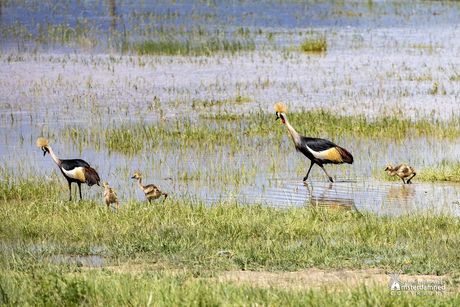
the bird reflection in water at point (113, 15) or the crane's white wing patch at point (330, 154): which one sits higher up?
the bird reflection in water at point (113, 15)

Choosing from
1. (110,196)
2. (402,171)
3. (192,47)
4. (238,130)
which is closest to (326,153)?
(402,171)

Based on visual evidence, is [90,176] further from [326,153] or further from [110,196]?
[326,153]

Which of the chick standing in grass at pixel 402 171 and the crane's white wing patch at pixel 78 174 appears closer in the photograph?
the crane's white wing patch at pixel 78 174

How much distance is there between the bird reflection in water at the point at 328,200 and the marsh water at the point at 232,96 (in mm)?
41

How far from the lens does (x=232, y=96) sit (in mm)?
19000

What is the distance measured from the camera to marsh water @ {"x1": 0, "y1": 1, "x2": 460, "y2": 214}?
1077cm

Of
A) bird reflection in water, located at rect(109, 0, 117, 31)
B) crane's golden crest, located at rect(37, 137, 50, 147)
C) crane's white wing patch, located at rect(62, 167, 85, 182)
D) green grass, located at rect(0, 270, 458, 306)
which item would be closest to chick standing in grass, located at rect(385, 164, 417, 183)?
crane's white wing patch, located at rect(62, 167, 85, 182)

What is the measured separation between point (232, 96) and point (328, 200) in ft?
30.9

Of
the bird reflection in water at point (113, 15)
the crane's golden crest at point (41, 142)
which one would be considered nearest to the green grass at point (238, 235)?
the crane's golden crest at point (41, 142)

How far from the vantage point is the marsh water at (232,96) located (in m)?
10.8

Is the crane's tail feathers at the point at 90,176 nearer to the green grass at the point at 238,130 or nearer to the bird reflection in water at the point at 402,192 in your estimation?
the green grass at the point at 238,130

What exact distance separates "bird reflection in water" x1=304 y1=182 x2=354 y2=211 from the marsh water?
41mm

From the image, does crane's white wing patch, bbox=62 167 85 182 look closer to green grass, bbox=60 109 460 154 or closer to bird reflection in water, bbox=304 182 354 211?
bird reflection in water, bbox=304 182 354 211

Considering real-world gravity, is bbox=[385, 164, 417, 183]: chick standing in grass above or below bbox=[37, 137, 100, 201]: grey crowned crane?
below
